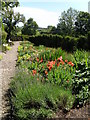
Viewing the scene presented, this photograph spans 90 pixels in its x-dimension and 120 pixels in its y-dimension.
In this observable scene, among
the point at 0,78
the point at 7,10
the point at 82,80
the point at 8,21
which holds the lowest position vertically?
the point at 0,78

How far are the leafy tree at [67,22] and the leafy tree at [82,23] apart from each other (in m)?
1.08

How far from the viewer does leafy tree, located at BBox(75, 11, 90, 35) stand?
37.1 meters

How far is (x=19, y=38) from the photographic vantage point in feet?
117

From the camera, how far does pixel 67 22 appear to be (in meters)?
40.3

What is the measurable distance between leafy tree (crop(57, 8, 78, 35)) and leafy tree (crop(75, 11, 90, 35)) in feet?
3.55

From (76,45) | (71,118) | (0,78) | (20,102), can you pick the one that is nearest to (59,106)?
(71,118)

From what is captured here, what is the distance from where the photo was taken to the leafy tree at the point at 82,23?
3711cm

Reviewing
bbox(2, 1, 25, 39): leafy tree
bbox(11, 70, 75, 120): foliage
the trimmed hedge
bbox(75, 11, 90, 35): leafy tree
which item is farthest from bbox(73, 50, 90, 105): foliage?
bbox(75, 11, 90, 35): leafy tree

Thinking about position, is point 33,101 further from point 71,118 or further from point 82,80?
point 82,80

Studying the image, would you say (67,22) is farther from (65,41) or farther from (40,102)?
(40,102)

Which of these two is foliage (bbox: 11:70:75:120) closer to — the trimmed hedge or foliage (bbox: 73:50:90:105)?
foliage (bbox: 73:50:90:105)

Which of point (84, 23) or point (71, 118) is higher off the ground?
point (84, 23)

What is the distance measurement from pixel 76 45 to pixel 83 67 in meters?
13.0

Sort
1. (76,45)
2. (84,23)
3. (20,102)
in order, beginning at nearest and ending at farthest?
(20,102)
(76,45)
(84,23)
